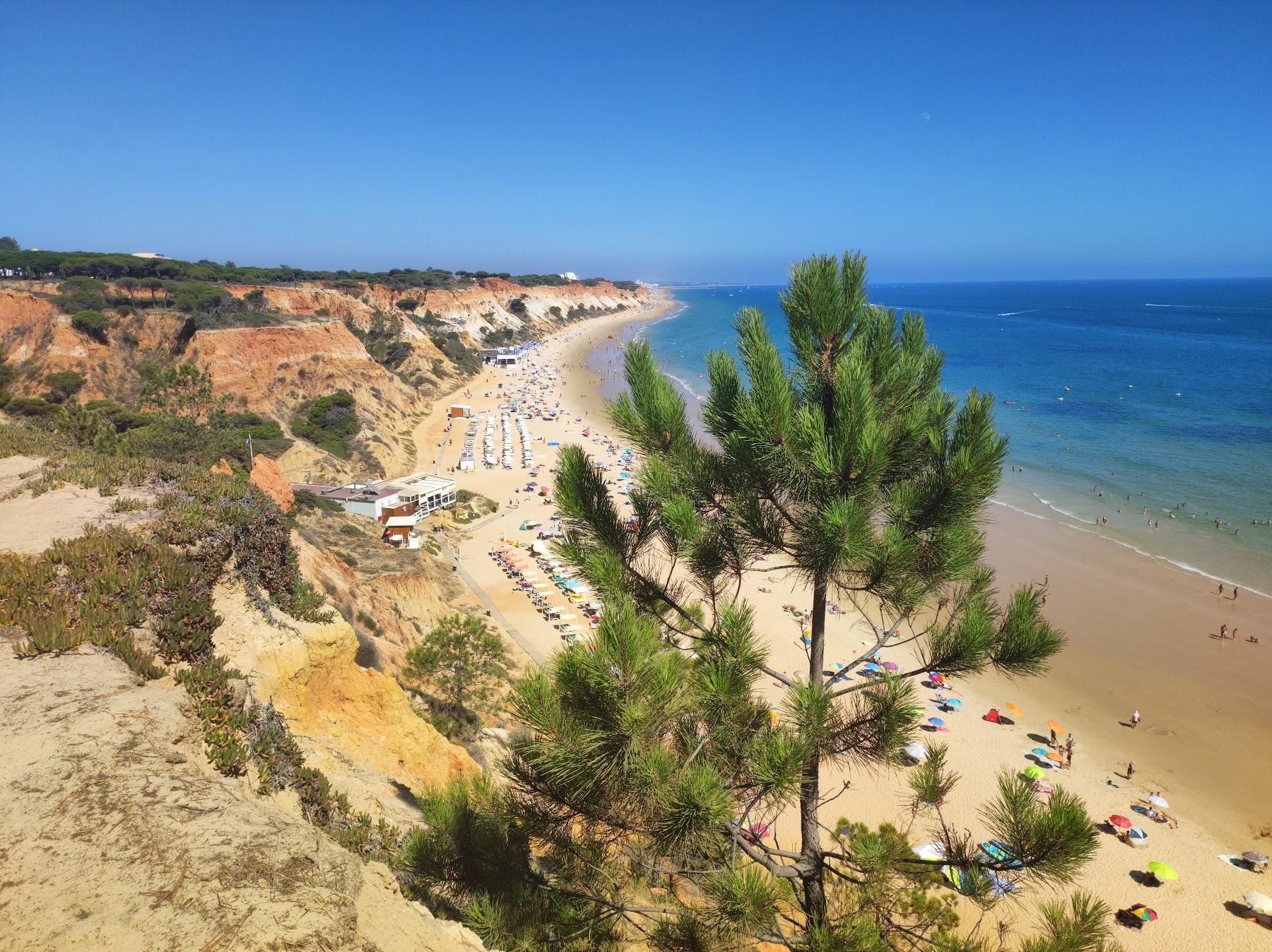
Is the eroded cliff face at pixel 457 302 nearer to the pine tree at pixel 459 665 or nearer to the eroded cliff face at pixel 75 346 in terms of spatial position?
the eroded cliff face at pixel 75 346

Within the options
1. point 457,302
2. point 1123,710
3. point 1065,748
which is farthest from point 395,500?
point 457,302

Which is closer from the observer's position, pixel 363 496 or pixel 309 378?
pixel 363 496

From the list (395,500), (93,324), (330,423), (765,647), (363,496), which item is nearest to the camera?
(765,647)

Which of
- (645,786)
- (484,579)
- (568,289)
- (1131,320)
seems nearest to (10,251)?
(484,579)

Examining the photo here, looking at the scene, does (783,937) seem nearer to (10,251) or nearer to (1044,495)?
(1044,495)

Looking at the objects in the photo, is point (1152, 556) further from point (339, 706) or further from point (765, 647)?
point (339, 706)

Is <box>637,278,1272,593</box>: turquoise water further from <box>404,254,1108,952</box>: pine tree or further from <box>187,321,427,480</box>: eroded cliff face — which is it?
<box>187,321,427,480</box>: eroded cliff face

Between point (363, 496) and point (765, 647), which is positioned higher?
point (765, 647)

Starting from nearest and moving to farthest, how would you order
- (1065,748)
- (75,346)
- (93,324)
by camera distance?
(1065,748), (75,346), (93,324)

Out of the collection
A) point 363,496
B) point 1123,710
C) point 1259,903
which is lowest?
point 1259,903
